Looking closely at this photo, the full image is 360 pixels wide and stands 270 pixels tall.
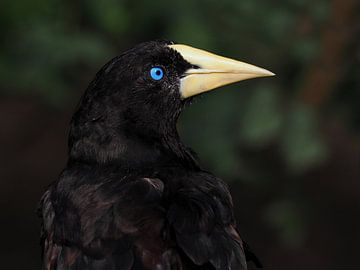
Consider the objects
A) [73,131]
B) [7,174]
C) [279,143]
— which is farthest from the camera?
[7,174]

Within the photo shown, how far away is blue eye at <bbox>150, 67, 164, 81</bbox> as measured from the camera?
5.18 meters

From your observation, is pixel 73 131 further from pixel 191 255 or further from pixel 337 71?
pixel 337 71

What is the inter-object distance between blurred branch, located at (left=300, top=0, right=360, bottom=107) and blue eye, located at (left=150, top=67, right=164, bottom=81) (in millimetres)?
1720

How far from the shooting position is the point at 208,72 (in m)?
5.23

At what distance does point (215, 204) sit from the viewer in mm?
4852

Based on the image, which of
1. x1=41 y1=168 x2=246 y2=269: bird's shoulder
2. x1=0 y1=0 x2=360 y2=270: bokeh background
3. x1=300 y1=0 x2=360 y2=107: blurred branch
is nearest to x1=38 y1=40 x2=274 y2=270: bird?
x1=41 y1=168 x2=246 y2=269: bird's shoulder

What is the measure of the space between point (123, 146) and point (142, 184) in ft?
1.02

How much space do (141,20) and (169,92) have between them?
6.95 ft

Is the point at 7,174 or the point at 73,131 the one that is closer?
the point at 73,131

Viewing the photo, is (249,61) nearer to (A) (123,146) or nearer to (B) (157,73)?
(B) (157,73)

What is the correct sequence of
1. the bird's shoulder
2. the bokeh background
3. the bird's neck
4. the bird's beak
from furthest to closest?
1. the bokeh background
2. the bird's beak
3. the bird's neck
4. the bird's shoulder

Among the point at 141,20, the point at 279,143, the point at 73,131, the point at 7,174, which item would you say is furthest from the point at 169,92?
the point at 7,174

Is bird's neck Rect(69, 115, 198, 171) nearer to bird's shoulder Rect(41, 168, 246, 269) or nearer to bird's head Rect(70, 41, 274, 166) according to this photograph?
bird's head Rect(70, 41, 274, 166)

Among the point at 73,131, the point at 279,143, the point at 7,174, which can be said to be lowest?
the point at 7,174
